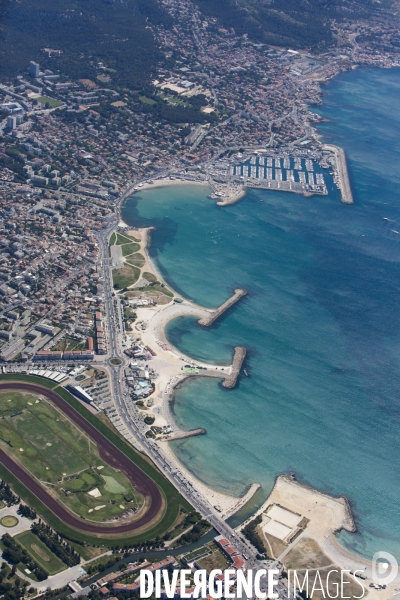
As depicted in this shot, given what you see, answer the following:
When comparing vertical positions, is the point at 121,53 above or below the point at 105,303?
above

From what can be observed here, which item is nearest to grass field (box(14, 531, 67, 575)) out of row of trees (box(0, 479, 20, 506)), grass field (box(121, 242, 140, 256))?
row of trees (box(0, 479, 20, 506))

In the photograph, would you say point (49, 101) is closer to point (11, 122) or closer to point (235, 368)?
point (11, 122)

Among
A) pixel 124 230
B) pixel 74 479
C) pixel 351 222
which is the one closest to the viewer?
pixel 74 479

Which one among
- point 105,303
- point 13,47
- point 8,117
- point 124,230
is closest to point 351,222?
point 124,230

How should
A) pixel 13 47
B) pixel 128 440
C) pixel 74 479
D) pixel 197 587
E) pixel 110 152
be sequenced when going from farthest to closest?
pixel 13 47 < pixel 110 152 < pixel 128 440 < pixel 74 479 < pixel 197 587

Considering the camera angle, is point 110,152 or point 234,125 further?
point 234,125

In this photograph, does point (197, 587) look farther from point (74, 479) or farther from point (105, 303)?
point (105, 303)

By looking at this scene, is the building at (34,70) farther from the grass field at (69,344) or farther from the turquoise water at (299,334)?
the grass field at (69,344)
